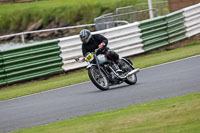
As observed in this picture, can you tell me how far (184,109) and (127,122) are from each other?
85 centimetres

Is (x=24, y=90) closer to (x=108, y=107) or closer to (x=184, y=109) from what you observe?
(x=108, y=107)

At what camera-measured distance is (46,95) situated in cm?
1354

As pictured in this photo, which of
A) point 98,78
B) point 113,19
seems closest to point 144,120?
point 98,78

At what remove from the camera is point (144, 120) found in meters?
7.59

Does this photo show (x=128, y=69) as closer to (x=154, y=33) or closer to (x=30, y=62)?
(x=30, y=62)

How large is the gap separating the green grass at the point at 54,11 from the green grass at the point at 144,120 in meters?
28.6

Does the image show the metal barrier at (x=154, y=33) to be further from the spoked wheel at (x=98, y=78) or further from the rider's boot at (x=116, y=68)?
the spoked wheel at (x=98, y=78)

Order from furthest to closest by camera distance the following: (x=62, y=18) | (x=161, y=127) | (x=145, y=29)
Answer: (x=62, y=18) → (x=145, y=29) → (x=161, y=127)

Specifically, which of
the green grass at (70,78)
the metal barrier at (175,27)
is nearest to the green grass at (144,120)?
the green grass at (70,78)

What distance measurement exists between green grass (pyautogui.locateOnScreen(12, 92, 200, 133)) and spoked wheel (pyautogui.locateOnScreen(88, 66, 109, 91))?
3080 millimetres

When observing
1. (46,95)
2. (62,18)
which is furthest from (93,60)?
(62,18)

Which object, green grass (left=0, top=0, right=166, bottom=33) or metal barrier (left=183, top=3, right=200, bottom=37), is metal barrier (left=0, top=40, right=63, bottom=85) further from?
green grass (left=0, top=0, right=166, bottom=33)

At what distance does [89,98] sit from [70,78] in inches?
204

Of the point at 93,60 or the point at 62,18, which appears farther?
the point at 62,18
